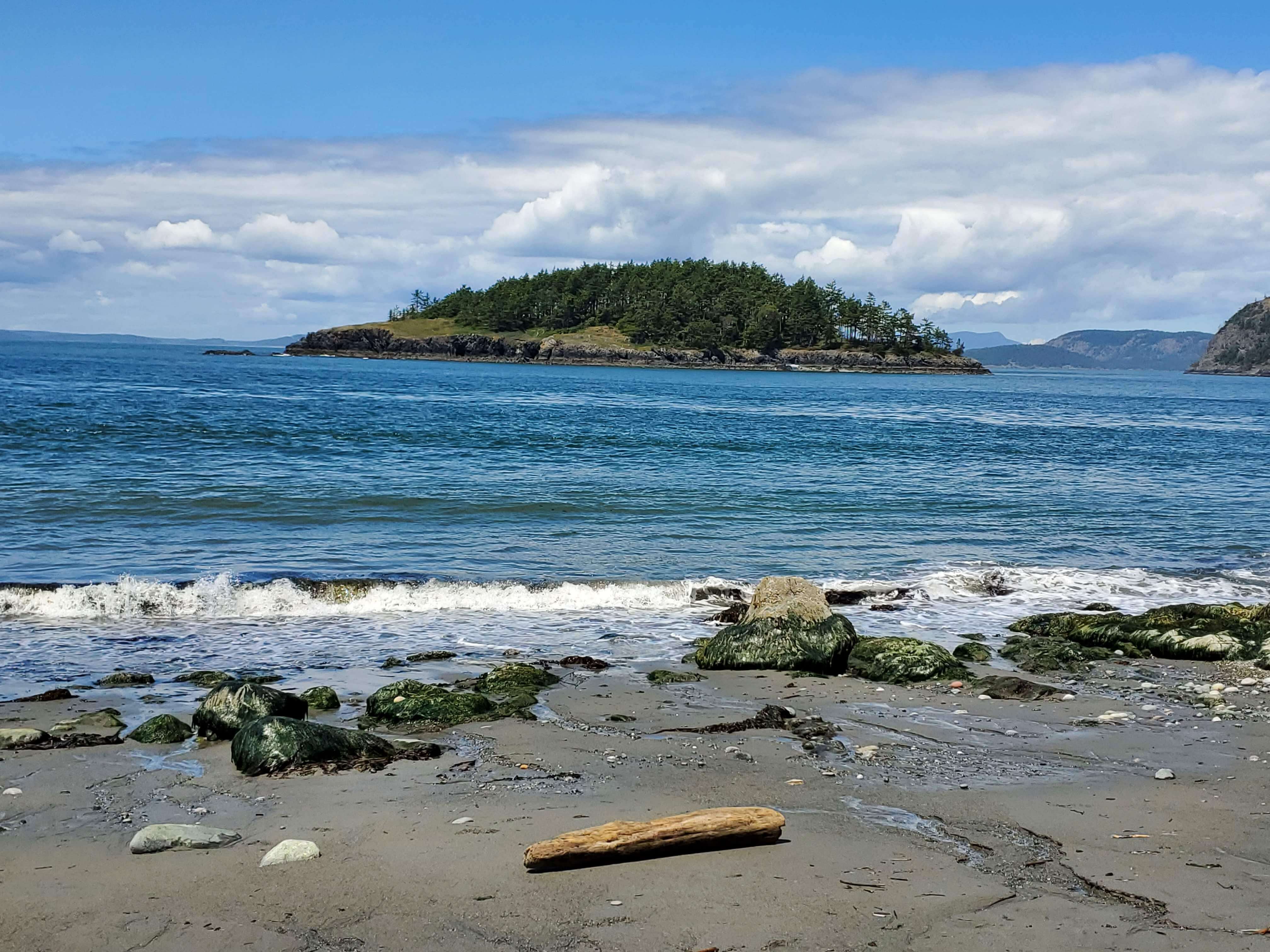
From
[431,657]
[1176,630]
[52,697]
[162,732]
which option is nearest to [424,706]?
[162,732]

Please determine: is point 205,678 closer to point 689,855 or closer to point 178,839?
point 178,839

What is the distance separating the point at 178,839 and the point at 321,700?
3731mm

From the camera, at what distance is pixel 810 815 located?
709 cm

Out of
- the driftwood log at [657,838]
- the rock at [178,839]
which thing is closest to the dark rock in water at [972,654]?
the driftwood log at [657,838]

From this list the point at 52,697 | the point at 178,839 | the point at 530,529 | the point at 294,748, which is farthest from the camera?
the point at 530,529

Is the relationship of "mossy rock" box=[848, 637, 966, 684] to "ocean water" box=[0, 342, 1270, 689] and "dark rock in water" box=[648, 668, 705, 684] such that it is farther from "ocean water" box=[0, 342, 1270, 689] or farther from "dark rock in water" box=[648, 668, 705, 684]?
"ocean water" box=[0, 342, 1270, 689]

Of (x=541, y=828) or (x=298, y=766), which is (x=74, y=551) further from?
(x=541, y=828)

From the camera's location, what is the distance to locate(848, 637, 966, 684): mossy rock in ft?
38.1

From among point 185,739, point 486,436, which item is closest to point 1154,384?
point 486,436

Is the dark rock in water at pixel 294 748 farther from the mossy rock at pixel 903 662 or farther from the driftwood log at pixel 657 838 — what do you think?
the mossy rock at pixel 903 662

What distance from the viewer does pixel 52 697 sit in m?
10.3

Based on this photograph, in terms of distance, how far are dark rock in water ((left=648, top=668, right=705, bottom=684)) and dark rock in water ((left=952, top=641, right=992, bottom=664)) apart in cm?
332

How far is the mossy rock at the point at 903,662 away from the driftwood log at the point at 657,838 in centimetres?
551

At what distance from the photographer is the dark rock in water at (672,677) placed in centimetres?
1154
